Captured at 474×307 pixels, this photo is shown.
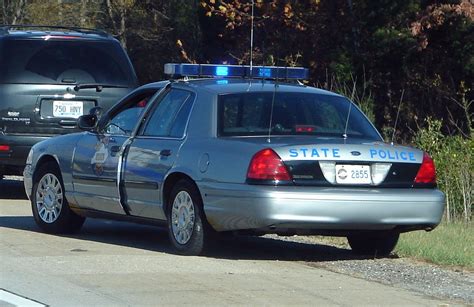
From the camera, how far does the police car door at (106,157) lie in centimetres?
991

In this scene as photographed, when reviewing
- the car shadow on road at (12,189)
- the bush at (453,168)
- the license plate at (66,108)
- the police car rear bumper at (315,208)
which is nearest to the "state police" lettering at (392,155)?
the police car rear bumper at (315,208)

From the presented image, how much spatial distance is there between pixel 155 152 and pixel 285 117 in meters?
1.16

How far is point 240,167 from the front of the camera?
8570mm

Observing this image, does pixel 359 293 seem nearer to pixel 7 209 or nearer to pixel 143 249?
pixel 143 249

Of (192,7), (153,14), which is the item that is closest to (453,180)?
(192,7)

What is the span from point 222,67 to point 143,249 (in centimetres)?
180

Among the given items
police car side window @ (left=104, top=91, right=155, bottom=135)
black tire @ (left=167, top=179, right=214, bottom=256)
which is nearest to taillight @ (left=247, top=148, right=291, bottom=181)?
black tire @ (left=167, top=179, right=214, bottom=256)

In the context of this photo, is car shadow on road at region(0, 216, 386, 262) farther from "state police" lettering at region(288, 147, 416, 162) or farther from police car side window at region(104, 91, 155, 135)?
"state police" lettering at region(288, 147, 416, 162)

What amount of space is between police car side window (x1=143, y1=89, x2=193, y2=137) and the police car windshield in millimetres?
412

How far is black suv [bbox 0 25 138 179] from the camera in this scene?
1330 centimetres

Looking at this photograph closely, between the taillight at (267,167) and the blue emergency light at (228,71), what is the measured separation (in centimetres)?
171

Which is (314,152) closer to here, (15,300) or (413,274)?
(413,274)

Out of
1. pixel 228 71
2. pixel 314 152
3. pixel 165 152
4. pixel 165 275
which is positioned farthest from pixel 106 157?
pixel 314 152

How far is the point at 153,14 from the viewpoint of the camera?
1385 inches
